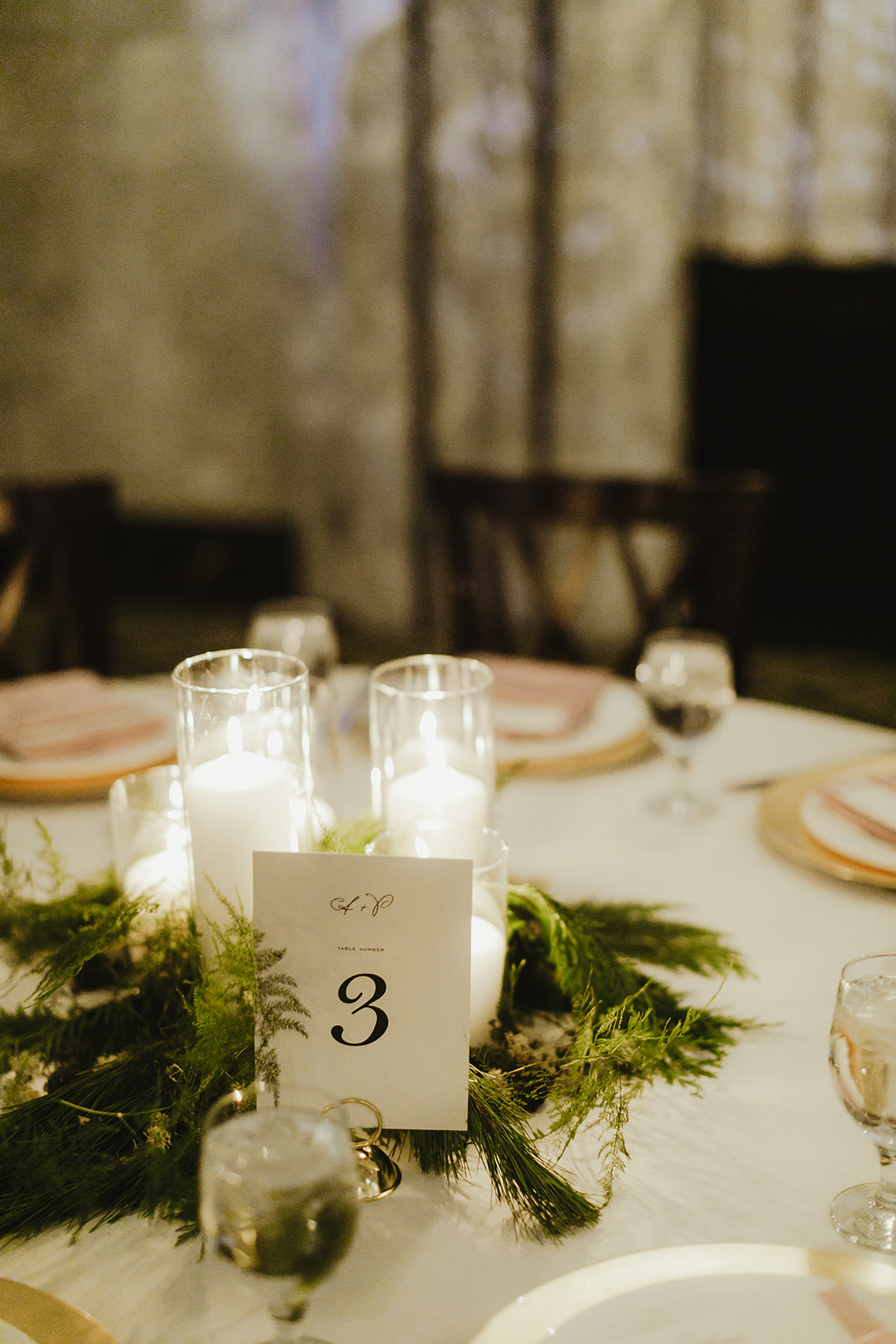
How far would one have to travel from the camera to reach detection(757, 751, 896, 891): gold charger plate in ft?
3.33

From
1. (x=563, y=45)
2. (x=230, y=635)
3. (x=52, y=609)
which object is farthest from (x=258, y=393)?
(x=52, y=609)

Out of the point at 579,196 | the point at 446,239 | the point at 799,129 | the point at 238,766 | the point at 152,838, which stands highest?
the point at 799,129

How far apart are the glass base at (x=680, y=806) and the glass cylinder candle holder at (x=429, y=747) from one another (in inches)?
11.2

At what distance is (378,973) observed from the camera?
2.21ft

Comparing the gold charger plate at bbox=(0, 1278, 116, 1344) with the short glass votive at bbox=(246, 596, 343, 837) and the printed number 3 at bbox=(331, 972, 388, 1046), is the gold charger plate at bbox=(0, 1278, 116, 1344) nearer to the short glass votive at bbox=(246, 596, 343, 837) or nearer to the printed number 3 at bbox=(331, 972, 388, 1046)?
the printed number 3 at bbox=(331, 972, 388, 1046)

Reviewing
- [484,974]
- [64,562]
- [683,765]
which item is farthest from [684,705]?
[64,562]

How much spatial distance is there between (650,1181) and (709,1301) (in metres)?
0.12

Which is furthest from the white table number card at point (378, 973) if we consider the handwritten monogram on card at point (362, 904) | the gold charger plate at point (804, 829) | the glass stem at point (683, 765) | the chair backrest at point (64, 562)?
the chair backrest at point (64, 562)

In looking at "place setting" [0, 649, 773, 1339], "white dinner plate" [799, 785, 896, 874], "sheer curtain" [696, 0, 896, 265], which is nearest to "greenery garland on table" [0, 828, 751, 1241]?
"place setting" [0, 649, 773, 1339]

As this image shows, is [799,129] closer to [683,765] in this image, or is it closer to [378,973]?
[683,765]

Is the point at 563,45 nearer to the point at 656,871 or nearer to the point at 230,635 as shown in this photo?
the point at 230,635

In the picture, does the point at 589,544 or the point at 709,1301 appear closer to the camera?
the point at 709,1301

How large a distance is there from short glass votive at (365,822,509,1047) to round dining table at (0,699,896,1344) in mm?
99

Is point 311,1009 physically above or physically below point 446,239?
below
